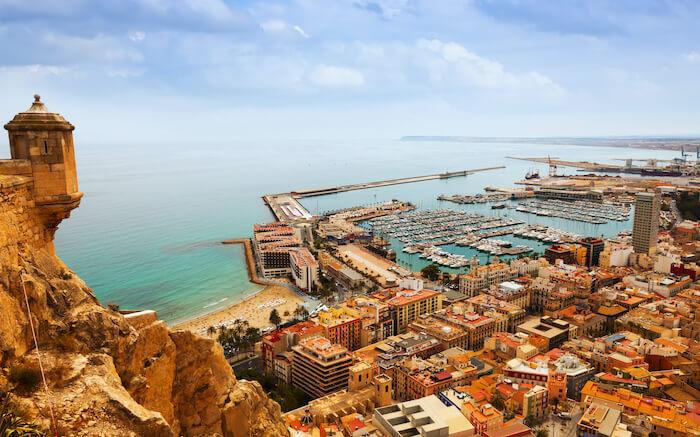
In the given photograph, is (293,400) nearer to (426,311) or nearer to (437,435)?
(437,435)

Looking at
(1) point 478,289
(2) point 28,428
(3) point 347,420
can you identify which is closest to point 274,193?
(1) point 478,289

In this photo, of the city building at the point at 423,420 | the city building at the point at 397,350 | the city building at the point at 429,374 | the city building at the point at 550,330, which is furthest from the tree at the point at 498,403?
the city building at the point at 550,330

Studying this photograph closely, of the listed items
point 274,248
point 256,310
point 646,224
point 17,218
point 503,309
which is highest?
point 17,218

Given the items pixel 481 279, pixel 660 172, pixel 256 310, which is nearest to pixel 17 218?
pixel 256 310

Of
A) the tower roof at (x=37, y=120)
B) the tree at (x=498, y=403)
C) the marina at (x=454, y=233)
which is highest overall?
the tower roof at (x=37, y=120)

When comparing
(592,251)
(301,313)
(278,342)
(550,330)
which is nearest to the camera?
(278,342)

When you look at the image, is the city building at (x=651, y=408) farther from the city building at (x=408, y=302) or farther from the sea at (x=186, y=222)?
the sea at (x=186, y=222)

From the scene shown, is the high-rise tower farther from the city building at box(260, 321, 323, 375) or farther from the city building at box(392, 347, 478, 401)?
the city building at box(260, 321, 323, 375)

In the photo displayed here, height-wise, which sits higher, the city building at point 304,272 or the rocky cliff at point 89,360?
the rocky cliff at point 89,360

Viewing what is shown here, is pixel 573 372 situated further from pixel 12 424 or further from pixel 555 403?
pixel 12 424
